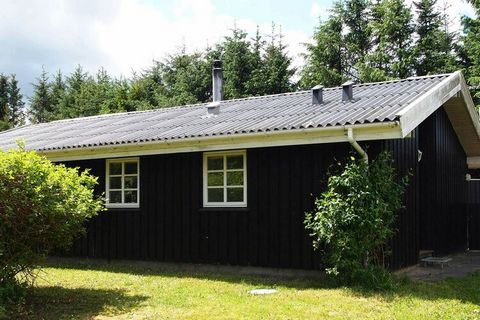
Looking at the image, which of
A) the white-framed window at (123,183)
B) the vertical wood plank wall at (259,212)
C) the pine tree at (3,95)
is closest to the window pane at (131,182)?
the white-framed window at (123,183)

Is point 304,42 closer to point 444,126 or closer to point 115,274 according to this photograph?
point 444,126

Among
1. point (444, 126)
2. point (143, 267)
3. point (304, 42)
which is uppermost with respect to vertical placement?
point (304, 42)

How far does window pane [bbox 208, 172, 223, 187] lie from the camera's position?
430 inches

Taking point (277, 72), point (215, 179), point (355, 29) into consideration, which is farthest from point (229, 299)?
point (355, 29)

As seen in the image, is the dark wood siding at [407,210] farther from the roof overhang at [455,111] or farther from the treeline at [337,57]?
the treeline at [337,57]

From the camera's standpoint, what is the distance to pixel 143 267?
1184 cm

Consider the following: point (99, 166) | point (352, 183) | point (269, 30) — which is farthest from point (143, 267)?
point (269, 30)

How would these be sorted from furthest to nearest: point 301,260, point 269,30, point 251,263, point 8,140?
point 269,30 → point 8,140 → point 251,263 → point 301,260

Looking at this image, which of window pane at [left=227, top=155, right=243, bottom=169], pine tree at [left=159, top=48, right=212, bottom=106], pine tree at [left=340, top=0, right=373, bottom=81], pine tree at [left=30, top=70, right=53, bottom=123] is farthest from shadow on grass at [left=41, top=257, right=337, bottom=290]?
pine tree at [left=30, top=70, right=53, bottom=123]

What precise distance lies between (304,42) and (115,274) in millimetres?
23372

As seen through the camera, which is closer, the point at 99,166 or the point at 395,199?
the point at 395,199

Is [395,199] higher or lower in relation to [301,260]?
higher

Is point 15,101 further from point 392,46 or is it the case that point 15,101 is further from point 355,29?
point 392,46

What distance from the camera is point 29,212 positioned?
7434 mm
